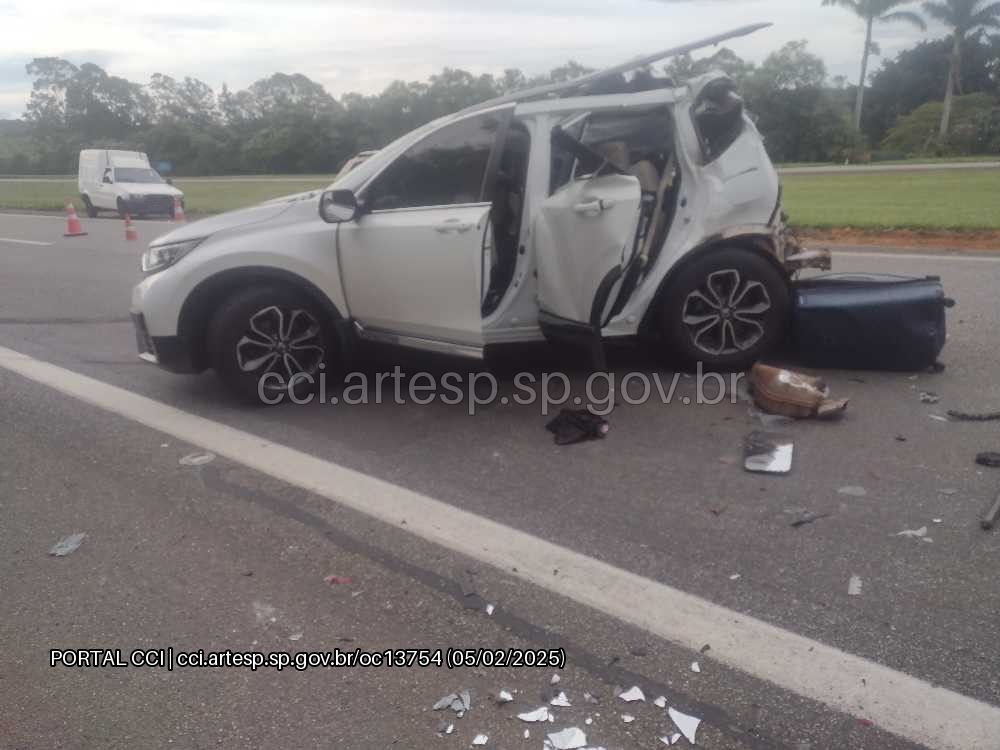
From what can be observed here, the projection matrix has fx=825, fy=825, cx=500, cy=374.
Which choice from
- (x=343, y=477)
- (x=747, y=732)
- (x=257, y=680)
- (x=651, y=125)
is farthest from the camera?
(x=651, y=125)

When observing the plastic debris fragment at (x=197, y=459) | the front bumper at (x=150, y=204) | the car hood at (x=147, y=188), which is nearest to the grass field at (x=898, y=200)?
the plastic debris fragment at (x=197, y=459)

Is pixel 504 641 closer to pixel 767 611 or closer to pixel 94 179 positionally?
pixel 767 611

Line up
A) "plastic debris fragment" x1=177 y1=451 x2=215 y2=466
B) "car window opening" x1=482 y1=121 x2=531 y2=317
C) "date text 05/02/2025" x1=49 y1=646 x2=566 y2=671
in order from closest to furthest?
1. "date text 05/02/2025" x1=49 y1=646 x2=566 y2=671
2. "plastic debris fragment" x1=177 y1=451 x2=215 y2=466
3. "car window opening" x1=482 y1=121 x2=531 y2=317

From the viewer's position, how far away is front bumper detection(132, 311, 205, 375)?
5262 mm

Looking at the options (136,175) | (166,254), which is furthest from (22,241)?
(166,254)

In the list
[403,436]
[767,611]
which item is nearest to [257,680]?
[767,611]

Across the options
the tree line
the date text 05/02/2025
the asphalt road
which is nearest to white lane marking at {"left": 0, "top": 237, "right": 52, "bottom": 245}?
the asphalt road

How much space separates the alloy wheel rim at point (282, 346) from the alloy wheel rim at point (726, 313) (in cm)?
248

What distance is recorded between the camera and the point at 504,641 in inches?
115

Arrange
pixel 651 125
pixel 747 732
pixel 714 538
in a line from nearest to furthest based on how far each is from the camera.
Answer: pixel 747 732 < pixel 714 538 < pixel 651 125

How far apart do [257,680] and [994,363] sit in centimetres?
527

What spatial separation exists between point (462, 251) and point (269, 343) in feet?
4.79

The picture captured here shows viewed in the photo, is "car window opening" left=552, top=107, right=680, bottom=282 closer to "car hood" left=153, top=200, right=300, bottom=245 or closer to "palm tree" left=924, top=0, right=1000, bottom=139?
"car hood" left=153, top=200, right=300, bottom=245

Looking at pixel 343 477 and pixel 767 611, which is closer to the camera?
pixel 767 611
